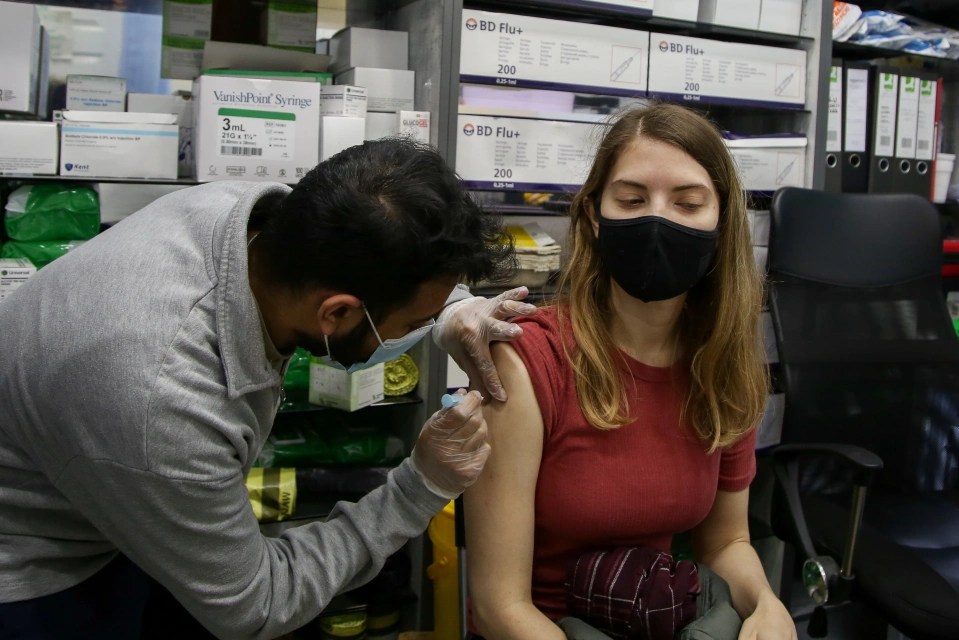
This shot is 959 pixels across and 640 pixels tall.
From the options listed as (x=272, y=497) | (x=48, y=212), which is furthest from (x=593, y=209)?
(x=48, y=212)

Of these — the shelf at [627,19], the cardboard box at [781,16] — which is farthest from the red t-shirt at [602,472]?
the cardboard box at [781,16]

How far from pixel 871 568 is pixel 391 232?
3.79ft

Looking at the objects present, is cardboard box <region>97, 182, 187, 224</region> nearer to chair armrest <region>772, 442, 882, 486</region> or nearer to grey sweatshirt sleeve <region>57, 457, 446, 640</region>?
grey sweatshirt sleeve <region>57, 457, 446, 640</region>

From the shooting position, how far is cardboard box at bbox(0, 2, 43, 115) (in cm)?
165

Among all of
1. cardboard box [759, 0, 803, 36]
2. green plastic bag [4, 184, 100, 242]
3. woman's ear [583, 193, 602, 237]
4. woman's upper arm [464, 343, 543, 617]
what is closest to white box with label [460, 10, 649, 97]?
cardboard box [759, 0, 803, 36]

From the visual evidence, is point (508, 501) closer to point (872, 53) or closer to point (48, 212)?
point (48, 212)

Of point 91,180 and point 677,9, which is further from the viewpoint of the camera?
point 677,9

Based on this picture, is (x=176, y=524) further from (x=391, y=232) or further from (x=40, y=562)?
(x=391, y=232)

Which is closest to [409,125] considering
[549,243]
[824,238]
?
[549,243]

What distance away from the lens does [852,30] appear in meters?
2.44

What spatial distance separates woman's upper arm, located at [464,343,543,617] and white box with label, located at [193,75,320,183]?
848 millimetres

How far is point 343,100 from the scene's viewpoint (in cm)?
186

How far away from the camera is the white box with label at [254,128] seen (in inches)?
69.4

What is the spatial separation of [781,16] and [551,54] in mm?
713
